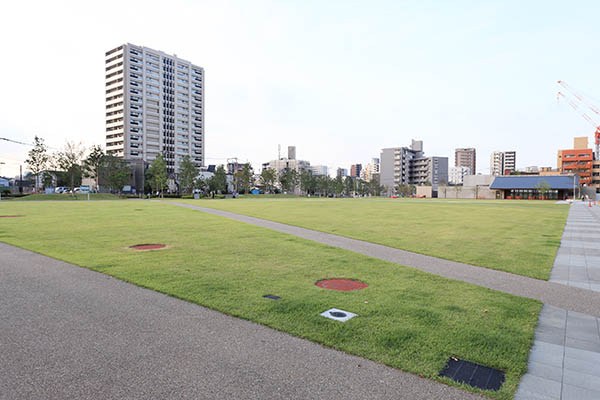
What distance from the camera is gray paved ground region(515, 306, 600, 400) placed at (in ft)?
10.7

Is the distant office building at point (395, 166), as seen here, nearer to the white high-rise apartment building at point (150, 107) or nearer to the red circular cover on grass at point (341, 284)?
the white high-rise apartment building at point (150, 107)

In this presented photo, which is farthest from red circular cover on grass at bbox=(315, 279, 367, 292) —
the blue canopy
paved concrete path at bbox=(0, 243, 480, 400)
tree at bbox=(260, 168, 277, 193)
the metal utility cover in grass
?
tree at bbox=(260, 168, 277, 193)

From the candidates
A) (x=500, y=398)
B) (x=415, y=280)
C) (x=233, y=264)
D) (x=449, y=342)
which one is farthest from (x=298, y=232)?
(x=500, y=398)

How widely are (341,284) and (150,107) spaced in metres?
135

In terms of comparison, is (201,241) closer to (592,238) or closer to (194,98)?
(592,238)

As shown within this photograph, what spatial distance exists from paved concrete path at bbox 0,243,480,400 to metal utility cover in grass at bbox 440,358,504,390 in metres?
0.24

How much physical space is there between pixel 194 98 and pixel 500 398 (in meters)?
151

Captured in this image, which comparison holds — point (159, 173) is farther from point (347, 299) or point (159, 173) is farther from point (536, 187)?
point (536, 187)

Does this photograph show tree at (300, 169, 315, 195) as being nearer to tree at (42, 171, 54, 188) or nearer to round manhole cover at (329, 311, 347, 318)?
tree at (42, 171, 54, 188)

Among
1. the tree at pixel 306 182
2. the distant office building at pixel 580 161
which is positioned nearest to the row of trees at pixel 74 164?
the tree at pixel 306 182

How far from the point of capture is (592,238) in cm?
1485

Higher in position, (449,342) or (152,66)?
(152,66)

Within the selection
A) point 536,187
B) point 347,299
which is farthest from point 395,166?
point 347,299

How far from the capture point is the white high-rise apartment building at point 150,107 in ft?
391
